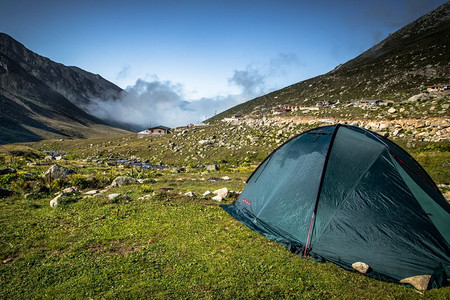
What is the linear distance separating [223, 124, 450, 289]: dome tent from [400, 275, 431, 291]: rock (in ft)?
0.07

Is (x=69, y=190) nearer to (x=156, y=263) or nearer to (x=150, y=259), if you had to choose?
(x=150, y=259)

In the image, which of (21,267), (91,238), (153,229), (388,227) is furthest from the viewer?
(153,229)

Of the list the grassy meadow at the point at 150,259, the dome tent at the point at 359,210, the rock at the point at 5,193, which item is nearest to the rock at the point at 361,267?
the dome tent at the point at 359,210

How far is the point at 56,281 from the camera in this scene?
5.89 metres

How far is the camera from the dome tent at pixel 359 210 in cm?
652

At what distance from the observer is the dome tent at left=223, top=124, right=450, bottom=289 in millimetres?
6520

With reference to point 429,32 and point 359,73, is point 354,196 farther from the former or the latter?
point 429,32

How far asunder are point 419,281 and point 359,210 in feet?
6.82

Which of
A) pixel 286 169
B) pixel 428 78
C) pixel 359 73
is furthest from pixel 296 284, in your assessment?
pixel 359 73

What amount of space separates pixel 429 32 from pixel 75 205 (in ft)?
551

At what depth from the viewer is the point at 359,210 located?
23.7ft

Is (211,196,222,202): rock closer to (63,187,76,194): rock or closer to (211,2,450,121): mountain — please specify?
(63,187,76,194): rock

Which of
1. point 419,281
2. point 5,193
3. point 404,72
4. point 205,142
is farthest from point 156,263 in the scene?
point 404,72

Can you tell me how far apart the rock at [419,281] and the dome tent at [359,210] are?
0.07 feet
